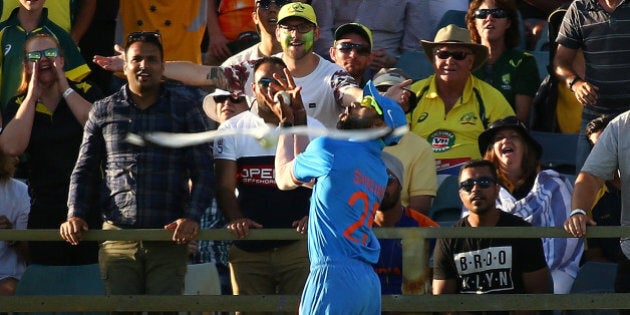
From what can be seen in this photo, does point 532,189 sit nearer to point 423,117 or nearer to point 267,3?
point 423,117

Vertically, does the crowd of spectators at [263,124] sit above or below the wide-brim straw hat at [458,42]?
below

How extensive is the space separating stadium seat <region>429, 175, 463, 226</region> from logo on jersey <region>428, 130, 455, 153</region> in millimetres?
312

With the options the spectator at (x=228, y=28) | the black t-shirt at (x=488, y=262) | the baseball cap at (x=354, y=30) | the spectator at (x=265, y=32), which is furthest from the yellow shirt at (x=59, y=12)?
the black t-shirt at (x=488, y=262)

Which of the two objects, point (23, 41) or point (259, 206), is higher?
point (23, 41)

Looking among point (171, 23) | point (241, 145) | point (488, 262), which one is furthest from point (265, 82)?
point (171, 23)

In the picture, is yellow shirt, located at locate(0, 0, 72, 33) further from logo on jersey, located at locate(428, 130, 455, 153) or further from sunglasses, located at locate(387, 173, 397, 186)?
sunglasses, located at locate(387, 173, 397, 186)

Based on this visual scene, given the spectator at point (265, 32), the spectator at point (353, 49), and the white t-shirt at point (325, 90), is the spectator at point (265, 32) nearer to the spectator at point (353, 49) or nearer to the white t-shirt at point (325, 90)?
the spectator at point (353, 49)

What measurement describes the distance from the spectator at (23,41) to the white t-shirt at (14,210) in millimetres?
934

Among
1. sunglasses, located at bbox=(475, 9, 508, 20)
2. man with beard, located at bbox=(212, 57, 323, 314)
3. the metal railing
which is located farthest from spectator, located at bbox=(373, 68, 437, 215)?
sunglasses, located at bbox=(475, 9, 508, 20)

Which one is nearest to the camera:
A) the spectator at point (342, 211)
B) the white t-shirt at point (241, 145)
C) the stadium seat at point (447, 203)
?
the spectator at point (342, 211)

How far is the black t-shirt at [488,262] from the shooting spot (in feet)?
25.7

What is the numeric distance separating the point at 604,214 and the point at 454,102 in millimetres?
1482

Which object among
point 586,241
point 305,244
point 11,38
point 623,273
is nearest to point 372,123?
point 305,244

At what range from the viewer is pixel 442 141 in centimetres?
941
